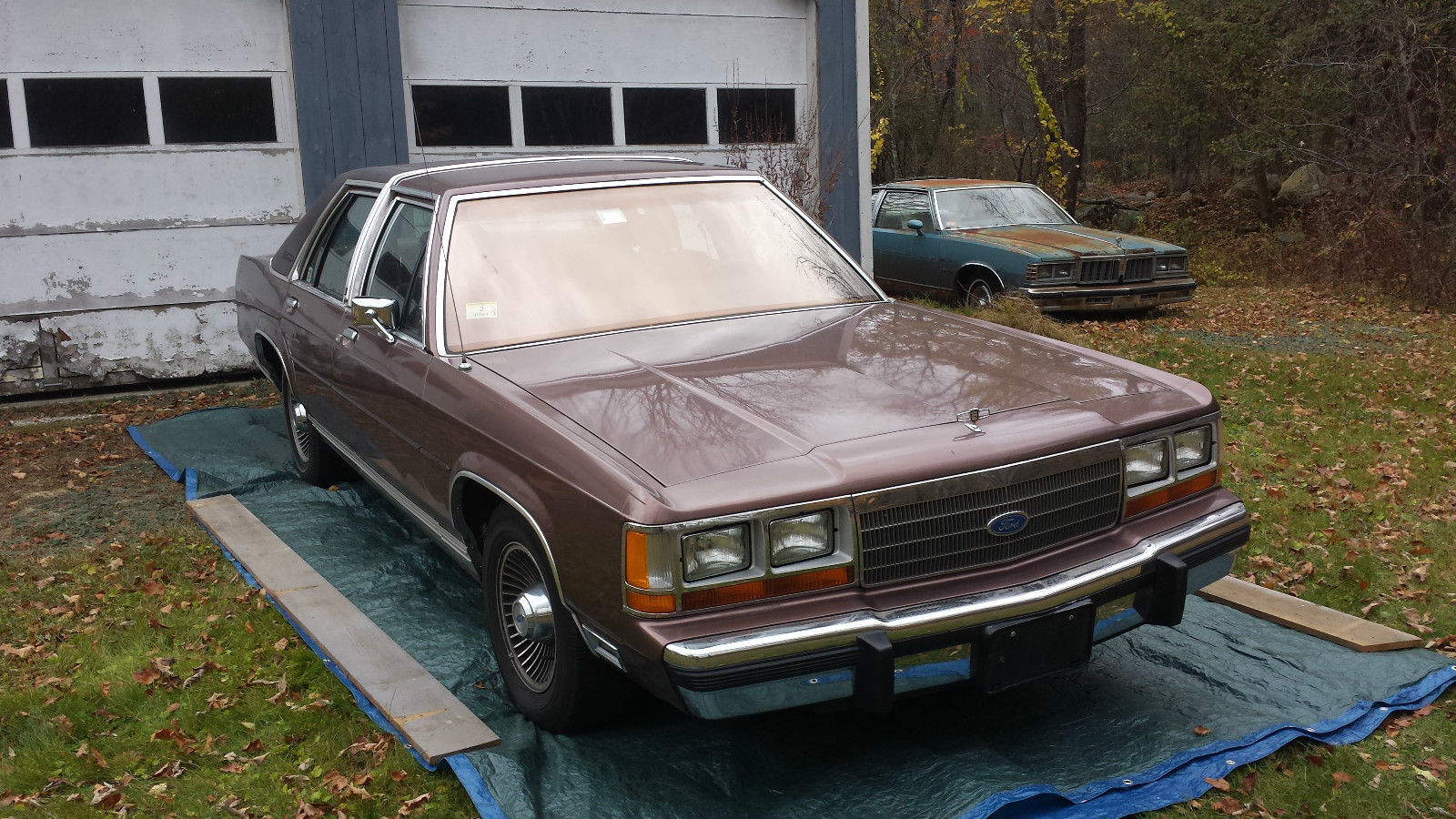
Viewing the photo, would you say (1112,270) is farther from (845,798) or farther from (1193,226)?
(1193,226)

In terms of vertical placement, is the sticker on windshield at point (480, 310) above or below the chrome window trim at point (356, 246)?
below

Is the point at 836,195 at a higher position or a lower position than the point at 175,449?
higher

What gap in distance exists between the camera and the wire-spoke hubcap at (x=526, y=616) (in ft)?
10.9

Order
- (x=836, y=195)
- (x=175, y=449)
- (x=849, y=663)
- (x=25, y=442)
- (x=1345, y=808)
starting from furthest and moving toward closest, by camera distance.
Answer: (x=836, y=195), (x=25, y=442), (x=175, y=449), (x=1345, y=808), (x=849, y=663)

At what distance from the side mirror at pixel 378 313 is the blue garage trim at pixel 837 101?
670 centimetres

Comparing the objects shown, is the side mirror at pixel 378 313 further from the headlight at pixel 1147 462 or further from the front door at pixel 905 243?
the front door at pixel 905 243

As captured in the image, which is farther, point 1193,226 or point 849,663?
point 1193,226

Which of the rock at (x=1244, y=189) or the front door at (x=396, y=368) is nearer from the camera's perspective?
the front door at (x=396, y=368)

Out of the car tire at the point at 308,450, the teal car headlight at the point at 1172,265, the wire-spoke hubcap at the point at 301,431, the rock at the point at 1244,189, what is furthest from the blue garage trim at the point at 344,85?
the rock at the point at 1244,189

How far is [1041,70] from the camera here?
24000 millimetres

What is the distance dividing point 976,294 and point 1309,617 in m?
7.79

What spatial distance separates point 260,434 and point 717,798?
4.89 metres

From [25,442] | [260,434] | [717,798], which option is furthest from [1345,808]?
[25,442]

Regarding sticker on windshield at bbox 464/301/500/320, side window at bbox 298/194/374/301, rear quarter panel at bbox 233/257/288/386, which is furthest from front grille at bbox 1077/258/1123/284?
sticker on windshield at bbox 464/301/500/320
